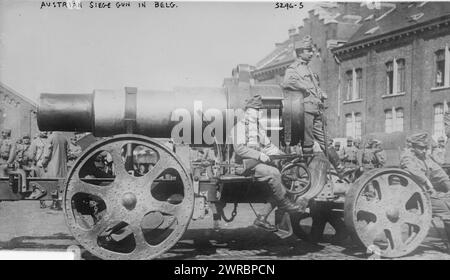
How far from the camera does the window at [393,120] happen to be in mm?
22391

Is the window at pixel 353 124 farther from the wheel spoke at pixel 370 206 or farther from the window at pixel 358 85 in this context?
the wheel spoke at pixel 370 206

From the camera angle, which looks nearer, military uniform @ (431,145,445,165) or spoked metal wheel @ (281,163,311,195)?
spoked metal wheel @ (281,163,311,195)

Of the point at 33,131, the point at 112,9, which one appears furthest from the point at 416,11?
the point at 112,9

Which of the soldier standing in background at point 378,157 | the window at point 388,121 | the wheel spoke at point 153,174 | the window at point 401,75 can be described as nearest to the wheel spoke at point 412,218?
the wheel spoke at point 153,174

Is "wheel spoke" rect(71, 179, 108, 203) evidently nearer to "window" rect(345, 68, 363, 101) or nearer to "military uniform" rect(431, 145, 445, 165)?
"military uniform" rect(431, 145, 445, 165)

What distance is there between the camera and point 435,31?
782 inches

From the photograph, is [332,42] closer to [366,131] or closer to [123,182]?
[366,131]

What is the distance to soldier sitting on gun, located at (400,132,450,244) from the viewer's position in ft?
21.6

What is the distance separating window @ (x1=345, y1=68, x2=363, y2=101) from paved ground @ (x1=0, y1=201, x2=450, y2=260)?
53.7ft

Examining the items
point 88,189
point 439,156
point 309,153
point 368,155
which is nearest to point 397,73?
point 368,155

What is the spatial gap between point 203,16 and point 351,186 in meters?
2.84

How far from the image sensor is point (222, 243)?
719cm

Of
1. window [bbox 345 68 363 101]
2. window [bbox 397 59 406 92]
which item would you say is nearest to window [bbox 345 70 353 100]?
window [bbox 345 68 363 101]

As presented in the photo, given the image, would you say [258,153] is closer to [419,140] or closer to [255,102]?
[255,102]
